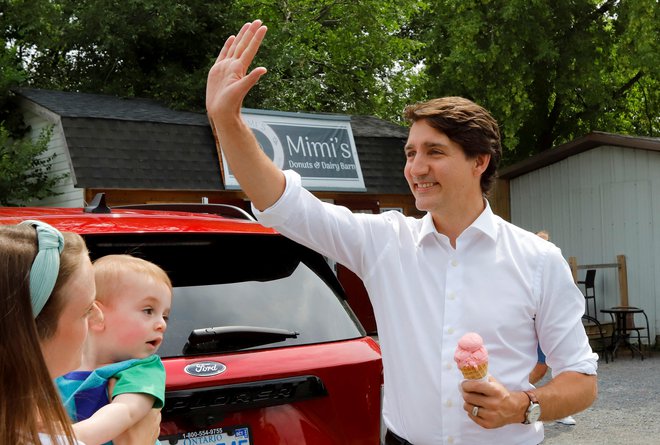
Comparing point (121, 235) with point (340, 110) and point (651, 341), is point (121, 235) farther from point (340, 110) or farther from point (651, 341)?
point (340, 110)

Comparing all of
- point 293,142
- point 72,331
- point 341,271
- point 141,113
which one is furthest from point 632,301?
point 72,331

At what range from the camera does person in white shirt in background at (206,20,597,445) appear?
8.65ft

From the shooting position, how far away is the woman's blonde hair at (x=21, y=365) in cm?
151

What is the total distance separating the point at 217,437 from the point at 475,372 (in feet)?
3.35

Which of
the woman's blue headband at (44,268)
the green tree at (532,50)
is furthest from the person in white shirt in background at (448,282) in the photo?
the green tree at (532,50)

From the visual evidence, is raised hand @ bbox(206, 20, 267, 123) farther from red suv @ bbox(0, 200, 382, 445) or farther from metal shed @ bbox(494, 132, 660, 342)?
metal shed @ bbox(494, 132, 660, 342)

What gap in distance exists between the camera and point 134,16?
2158 cm

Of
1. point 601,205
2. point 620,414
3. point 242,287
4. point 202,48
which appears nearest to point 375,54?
point 202,48

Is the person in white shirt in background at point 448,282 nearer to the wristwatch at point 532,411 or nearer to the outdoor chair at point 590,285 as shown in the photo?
A: the wristwatch at point 532,411

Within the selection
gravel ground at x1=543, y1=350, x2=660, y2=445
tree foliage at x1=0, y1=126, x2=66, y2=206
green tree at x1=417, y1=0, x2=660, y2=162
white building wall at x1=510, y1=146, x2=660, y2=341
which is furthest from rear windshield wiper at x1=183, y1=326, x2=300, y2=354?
green tree at x1=417, y1=0, x2=660, y2=162

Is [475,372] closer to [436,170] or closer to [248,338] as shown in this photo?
[436,170]

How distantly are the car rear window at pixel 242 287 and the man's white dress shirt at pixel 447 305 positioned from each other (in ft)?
2.02

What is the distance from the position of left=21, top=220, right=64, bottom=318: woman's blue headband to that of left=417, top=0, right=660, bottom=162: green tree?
17382mm

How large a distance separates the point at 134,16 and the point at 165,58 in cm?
156
